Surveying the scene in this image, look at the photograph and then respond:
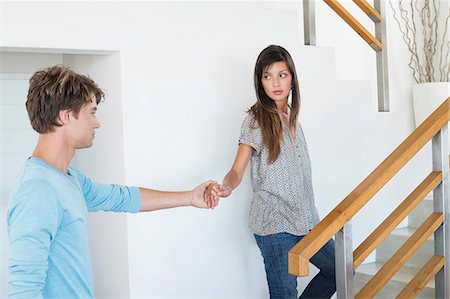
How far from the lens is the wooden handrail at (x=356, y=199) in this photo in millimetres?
2328

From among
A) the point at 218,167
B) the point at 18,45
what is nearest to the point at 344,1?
the point at 218,167

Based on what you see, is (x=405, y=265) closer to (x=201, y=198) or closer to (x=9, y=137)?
(x=201, y=198)

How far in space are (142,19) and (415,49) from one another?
3055 millimetres

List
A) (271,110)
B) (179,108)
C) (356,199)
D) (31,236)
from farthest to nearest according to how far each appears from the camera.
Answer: (179,108) → (271,110) → (356,199) → (31,236)

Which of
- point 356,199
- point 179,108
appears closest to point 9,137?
point 179,108

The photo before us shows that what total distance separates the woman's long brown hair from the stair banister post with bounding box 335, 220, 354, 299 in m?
0.59

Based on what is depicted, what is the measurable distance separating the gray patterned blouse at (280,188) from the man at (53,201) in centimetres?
113

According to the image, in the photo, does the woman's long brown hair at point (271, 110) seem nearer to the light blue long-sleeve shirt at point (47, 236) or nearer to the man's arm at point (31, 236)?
the light blue long-sleeve shirt at point (47, 236)

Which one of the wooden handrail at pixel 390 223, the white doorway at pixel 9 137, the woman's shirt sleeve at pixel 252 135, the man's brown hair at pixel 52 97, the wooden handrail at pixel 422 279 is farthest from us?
the white doorway at pixel 9 137

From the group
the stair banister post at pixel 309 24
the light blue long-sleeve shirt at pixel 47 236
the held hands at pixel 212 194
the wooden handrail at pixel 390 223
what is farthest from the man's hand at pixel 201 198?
the stair banister post at pixel 309 24

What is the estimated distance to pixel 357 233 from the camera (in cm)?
420

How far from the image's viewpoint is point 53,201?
1784 millimetres

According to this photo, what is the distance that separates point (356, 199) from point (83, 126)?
1.09 m

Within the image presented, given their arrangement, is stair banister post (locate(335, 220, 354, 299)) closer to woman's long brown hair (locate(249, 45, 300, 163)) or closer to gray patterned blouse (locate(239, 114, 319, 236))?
gray patterned blouse (locate(239, 114, 319, 236))
